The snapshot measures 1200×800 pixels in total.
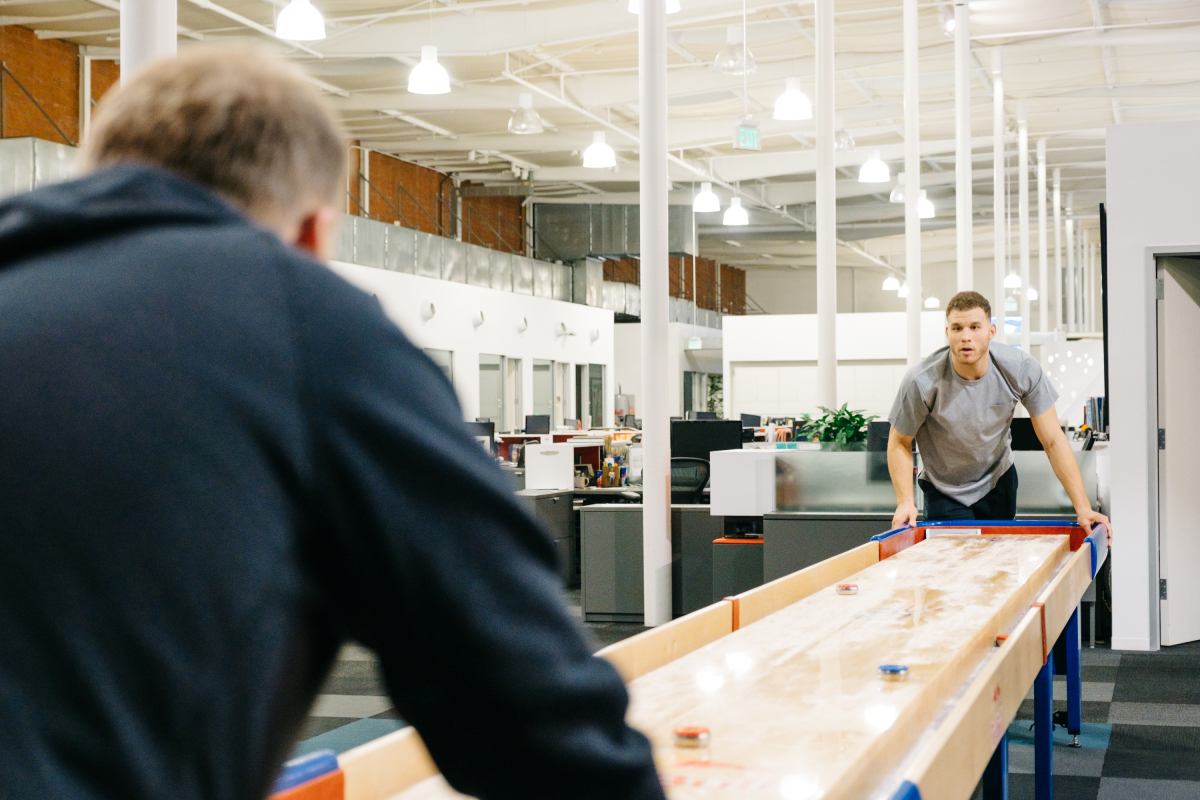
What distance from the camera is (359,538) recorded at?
29.5 inches

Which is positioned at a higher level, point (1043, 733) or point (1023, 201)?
point (1023, 201)

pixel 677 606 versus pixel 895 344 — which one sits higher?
pixel 895 344

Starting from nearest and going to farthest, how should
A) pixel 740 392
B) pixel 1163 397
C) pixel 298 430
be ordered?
pixel 298 430, pixel 1163 397, pixel 740 392

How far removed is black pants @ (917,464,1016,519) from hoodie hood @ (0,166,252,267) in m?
4.37

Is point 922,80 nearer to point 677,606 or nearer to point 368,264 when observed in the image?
point 368,264

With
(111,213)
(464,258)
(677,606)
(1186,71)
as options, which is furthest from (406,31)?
(111,213)

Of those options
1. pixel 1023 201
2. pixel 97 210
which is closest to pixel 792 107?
pixel 97 210

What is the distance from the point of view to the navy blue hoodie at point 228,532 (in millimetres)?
690

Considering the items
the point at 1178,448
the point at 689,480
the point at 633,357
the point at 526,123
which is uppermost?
the point at 526,123

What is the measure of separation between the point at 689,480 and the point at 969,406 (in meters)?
3.66

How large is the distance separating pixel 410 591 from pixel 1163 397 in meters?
6.62

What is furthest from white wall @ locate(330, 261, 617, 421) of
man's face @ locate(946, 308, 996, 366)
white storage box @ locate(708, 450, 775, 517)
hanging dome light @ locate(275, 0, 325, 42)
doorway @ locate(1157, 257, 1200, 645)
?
man's face @ locate(946, 308, 996, 366)

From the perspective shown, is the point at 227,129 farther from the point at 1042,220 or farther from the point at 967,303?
the point at 1042,220

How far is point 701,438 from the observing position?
8289 mm
